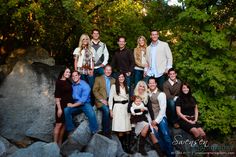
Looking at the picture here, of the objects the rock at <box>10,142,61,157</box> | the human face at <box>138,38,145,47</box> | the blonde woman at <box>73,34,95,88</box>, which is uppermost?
the human face at <box>138,38,145,47</box>

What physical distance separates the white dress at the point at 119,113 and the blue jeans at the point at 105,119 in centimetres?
12

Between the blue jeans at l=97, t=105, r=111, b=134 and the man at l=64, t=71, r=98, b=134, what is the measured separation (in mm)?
187

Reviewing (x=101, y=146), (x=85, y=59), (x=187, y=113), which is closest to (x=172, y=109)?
(x=187, y=113)

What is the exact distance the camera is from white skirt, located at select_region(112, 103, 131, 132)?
7.89 meters

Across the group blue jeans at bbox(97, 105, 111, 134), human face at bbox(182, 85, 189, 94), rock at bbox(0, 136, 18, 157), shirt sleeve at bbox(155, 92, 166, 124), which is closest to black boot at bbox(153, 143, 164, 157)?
shirt sleeve at bbox(155, 92, 166, 124)

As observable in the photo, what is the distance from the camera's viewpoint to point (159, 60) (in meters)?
8.76

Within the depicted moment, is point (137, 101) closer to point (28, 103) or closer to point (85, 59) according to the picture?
point (85, 59)

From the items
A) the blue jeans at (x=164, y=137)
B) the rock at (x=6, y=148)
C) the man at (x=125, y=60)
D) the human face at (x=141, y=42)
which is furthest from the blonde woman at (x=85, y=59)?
the rock at (x=6, y=148)

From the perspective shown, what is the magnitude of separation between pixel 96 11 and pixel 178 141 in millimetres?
6296

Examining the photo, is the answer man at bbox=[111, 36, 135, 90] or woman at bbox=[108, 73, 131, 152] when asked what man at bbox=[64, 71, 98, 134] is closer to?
woman at bbox=[108, 73, 131, 152]

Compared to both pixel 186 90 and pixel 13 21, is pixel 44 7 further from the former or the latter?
pixel 186 90

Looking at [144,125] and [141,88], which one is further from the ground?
[141,88]

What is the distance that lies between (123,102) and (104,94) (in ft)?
1.63

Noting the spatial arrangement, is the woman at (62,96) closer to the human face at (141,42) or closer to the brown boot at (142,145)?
the brown boot at (142,145)
